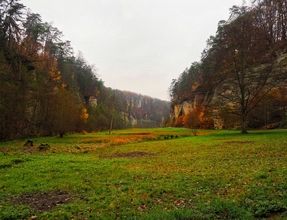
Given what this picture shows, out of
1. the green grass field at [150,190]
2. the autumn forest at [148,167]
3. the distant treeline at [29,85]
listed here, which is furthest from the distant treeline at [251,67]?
the green grass field at [150,190]

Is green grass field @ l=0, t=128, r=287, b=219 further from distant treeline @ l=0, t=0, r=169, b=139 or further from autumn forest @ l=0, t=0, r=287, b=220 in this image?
distant treeline @ l=0, t=0, r=169, b=139

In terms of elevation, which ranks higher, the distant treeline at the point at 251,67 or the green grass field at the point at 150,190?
the distant treeline at the point at 251,67

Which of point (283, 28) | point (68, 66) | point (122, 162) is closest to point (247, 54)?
point (283, 28)

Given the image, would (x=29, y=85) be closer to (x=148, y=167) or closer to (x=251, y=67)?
(x=251, y=67)

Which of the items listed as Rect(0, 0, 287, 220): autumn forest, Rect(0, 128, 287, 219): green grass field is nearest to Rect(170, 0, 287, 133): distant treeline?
Rect(0, 0, 287, 220): autumn forest

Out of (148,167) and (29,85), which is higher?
(29,85)

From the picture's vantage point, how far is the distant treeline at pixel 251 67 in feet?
162

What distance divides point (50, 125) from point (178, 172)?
47.9 m

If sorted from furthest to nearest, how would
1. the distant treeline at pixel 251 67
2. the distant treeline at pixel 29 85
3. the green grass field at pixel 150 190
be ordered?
1. the distant treeline at pixel 251 67
2. the distant treeline at pixel 29 85
3. the green grass field at pixel 150 190

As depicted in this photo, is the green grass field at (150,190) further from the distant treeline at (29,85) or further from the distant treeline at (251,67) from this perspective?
the distant treeline at (251,67)

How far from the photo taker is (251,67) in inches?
2115

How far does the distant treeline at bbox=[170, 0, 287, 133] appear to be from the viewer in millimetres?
49481

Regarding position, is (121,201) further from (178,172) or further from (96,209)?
(178,172)

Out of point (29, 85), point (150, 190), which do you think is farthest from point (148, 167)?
point (29, 85)
